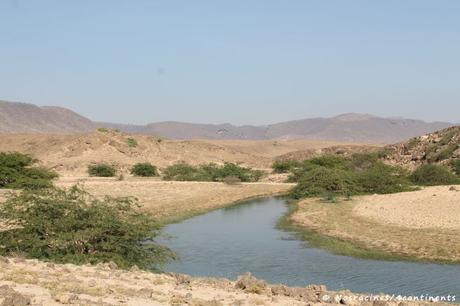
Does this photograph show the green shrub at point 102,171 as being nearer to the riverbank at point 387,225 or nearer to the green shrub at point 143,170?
the green shrub at point 143,170

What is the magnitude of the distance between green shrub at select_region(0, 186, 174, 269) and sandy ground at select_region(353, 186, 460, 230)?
13.1m

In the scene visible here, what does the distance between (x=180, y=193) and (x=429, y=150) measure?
30.4 metres

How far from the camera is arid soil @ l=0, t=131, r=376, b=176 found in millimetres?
66000

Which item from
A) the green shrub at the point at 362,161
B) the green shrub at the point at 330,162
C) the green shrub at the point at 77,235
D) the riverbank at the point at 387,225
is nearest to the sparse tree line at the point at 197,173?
the green shrub at the point at 330,162

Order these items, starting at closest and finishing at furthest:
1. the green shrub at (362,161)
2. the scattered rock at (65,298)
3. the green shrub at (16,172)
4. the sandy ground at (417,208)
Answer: the scattered rock at (65,298), the sandy ground at (417,208), the green shrub at (16,172), the green shrub at (362,161)

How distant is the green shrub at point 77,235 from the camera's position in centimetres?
1459

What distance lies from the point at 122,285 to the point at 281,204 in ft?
83.0

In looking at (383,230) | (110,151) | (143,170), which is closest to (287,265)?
(383,230)

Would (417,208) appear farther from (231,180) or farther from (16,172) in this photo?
(16,172)

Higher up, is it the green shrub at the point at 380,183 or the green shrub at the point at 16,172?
the green shrub at the point at 16,172

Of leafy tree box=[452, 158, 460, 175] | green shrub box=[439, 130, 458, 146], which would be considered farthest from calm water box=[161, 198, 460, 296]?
green shrub box=[439, 130, 458, 146]

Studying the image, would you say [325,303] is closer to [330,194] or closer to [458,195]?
[458,195]

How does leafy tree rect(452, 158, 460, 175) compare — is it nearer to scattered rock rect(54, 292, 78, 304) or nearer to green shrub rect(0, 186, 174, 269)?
green shrub rect(0, 186, 174, 269)

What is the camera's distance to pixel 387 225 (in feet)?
79.5
